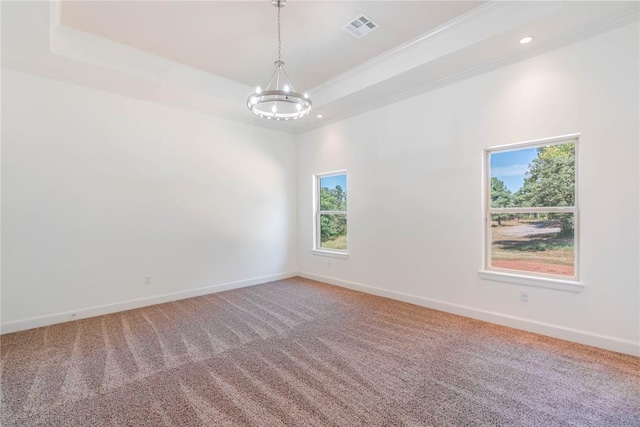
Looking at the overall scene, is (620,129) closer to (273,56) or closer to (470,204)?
(470,204)

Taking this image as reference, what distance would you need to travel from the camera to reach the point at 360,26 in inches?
125

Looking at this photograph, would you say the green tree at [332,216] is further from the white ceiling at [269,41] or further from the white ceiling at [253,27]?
the white ceiling at [253,27]

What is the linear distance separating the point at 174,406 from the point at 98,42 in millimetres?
3850

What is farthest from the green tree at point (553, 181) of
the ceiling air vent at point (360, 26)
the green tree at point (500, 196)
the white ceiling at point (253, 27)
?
the ceiling air vent at point (360, 26)

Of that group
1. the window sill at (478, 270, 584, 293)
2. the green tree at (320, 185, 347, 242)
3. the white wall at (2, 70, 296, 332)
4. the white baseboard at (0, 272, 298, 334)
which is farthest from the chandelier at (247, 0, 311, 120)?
the white baseboard at (0, 272, 298, 334)

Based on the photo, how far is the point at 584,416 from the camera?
192 cm

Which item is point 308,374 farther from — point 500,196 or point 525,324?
point 500,196

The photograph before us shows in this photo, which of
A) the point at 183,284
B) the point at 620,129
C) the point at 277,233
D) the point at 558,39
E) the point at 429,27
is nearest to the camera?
the point at 620,129

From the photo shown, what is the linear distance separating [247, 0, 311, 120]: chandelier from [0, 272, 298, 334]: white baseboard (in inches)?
123

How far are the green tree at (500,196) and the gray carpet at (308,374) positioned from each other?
4.34 feet

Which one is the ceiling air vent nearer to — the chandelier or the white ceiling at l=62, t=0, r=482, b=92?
the white ceiling at l=62, t=0, r=482, b=92

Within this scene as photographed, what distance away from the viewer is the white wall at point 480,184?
2713 mm

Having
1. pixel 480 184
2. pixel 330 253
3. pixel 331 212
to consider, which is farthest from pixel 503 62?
pixel 330 253

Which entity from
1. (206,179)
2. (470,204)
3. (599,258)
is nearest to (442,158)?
(470,204)
